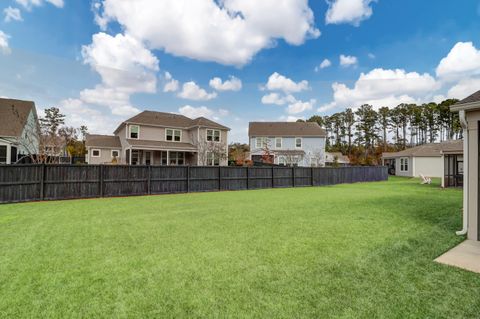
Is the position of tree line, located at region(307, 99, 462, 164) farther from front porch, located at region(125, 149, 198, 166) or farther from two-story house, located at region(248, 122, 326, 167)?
front porch, located at region(125, 149, 198, 166)

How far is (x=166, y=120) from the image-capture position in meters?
26.0


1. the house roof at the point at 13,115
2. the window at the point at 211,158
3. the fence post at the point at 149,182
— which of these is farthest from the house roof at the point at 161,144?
the fence post at the point at 149,182

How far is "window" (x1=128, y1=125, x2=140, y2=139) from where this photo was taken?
23667 mm

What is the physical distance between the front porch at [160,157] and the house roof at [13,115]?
7.95 m

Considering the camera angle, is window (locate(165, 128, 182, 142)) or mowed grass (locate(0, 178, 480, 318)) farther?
window (locate(165, 128, 182, 142))

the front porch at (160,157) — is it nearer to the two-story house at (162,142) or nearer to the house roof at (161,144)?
the two-story house at (162,142)

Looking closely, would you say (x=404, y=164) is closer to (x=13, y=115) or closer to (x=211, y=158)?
(x=211, y=158)

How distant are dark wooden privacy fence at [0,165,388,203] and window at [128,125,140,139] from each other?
500 inches

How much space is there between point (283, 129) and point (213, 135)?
12017 millimetres

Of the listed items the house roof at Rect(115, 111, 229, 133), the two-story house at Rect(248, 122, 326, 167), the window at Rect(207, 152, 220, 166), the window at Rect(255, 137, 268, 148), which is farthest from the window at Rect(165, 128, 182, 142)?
the window at Rect(255, 137, 268, 148)

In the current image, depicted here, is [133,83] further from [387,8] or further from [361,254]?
[361,254]

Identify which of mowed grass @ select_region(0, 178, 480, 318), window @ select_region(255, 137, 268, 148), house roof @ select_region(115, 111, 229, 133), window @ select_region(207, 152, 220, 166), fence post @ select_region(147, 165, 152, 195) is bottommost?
mowed grass @ select_region(0, 178, 480, 318)

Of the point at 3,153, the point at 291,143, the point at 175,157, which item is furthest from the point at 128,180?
the point at 291,143

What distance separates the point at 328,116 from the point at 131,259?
62.5 meters
